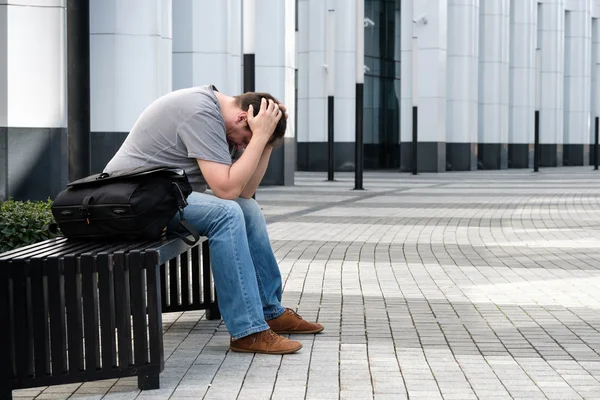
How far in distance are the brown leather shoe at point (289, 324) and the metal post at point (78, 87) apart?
2.80m

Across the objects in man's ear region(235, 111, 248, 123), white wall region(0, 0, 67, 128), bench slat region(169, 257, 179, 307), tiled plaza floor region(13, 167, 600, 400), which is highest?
white wall region(0, 0, 67, 128)

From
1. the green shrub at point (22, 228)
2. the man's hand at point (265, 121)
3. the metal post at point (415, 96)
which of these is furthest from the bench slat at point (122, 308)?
the metal post at point (415, 96)

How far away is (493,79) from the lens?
161 feet

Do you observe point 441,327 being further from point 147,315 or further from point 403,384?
point 147,315

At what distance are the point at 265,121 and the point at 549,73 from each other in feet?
179

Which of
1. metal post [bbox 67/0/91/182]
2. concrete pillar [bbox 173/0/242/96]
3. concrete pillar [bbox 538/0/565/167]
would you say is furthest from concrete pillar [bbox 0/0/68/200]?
concrete pillar [bbox 538/0/565/167]

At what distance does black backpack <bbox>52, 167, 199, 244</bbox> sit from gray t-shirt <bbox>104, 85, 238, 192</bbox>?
40 cm

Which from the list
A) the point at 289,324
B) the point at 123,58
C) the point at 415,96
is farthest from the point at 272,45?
the point at 289,324

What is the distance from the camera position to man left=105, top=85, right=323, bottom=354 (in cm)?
551

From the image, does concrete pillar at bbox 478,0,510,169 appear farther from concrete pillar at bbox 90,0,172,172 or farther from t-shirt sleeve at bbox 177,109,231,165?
t-shirt sleeve at bbox 177,109,231,165

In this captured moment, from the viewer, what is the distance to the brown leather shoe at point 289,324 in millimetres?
6184

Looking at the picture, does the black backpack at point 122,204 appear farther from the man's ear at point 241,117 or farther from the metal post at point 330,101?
the metal post at point 330,101

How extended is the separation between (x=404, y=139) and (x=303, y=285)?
3484 cm

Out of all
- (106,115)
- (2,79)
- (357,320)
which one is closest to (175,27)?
(106,115)
